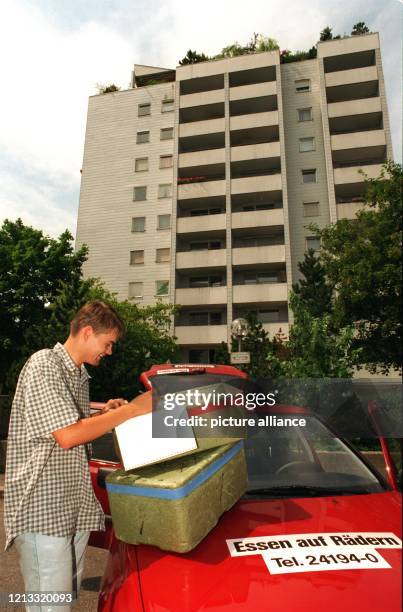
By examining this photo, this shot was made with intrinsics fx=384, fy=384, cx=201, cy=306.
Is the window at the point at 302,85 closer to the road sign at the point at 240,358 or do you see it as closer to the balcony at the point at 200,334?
the balcony at the point at 200,334

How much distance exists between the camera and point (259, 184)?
1032 inches

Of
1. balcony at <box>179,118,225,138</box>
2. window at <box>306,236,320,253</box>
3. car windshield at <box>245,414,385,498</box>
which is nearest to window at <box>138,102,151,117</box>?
balcony at <box>179,118,225,138</box>

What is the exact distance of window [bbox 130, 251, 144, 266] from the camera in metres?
27.3

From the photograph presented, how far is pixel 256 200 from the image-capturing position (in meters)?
27.5

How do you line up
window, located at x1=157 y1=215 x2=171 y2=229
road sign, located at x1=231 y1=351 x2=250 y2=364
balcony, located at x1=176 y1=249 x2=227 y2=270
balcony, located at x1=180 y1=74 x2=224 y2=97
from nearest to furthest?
road sign, located at x1=231 y1=351 x2=250 y2=364
balcony, located at x1=176 y1=249 x2=227 y2=270
window, located at x1=157 y1=215 x2=171 y2=229
balcony, located at x1=180 y1=74 x2=224 y2=97

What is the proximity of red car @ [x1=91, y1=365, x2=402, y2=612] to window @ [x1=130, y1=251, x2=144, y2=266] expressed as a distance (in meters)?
25.9

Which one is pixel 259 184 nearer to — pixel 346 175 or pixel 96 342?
pixel 346 175

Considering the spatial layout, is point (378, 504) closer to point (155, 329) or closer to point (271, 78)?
point (155, 329)

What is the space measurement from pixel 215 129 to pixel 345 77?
9.81 meters

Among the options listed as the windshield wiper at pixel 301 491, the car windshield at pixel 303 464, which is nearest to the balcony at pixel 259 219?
the car windshield at pixel 303 464

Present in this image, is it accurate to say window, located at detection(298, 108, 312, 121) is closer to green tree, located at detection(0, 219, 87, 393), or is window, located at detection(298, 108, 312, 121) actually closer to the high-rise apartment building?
the high-rise apartment building

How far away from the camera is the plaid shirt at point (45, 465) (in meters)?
1.39

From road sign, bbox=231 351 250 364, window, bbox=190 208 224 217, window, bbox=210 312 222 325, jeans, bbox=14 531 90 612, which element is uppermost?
window, bbox=190 208 224 217

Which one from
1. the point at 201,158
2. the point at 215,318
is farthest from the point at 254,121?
the point at 215,318
